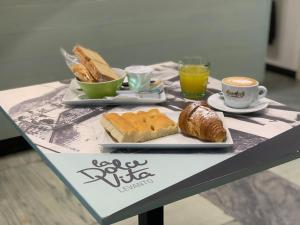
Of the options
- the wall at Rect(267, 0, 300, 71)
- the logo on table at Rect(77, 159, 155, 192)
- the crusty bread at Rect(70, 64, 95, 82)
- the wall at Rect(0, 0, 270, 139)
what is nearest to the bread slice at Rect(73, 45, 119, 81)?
the crusty bread at Rect(70, 64, 95, 82)

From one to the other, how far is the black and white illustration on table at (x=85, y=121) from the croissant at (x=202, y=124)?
0.06m

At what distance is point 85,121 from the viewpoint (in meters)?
1.35

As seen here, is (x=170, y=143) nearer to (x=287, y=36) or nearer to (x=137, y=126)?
(x=137, y=126)

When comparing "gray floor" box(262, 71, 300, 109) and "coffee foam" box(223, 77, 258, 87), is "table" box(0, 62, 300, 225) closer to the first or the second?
"coffee foam" box(223, 77, 258, 87)

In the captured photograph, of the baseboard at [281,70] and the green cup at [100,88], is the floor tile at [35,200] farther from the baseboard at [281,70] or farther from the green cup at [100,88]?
the baseboard at [281,70]

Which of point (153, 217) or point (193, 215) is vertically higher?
point (153, 217)

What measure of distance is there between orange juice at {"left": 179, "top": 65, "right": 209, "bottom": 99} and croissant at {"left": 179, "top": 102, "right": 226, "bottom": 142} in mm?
293

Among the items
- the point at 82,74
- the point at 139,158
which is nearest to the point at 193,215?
the point at 82,74

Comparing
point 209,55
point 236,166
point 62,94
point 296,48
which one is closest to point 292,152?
point 236,166

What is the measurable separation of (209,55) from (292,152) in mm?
2467

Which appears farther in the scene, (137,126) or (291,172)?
(291,172)

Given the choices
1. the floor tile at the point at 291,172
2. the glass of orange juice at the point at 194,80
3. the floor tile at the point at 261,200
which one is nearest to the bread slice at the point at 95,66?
the glass of orange juice at the point at 194,80

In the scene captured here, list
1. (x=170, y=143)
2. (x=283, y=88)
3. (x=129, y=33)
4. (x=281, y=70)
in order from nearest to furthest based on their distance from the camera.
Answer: (x=170, y=143) < (x=129, y=33) < (x=283, y=88) < (x=281, y=70)

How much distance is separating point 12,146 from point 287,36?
2.85 metres
